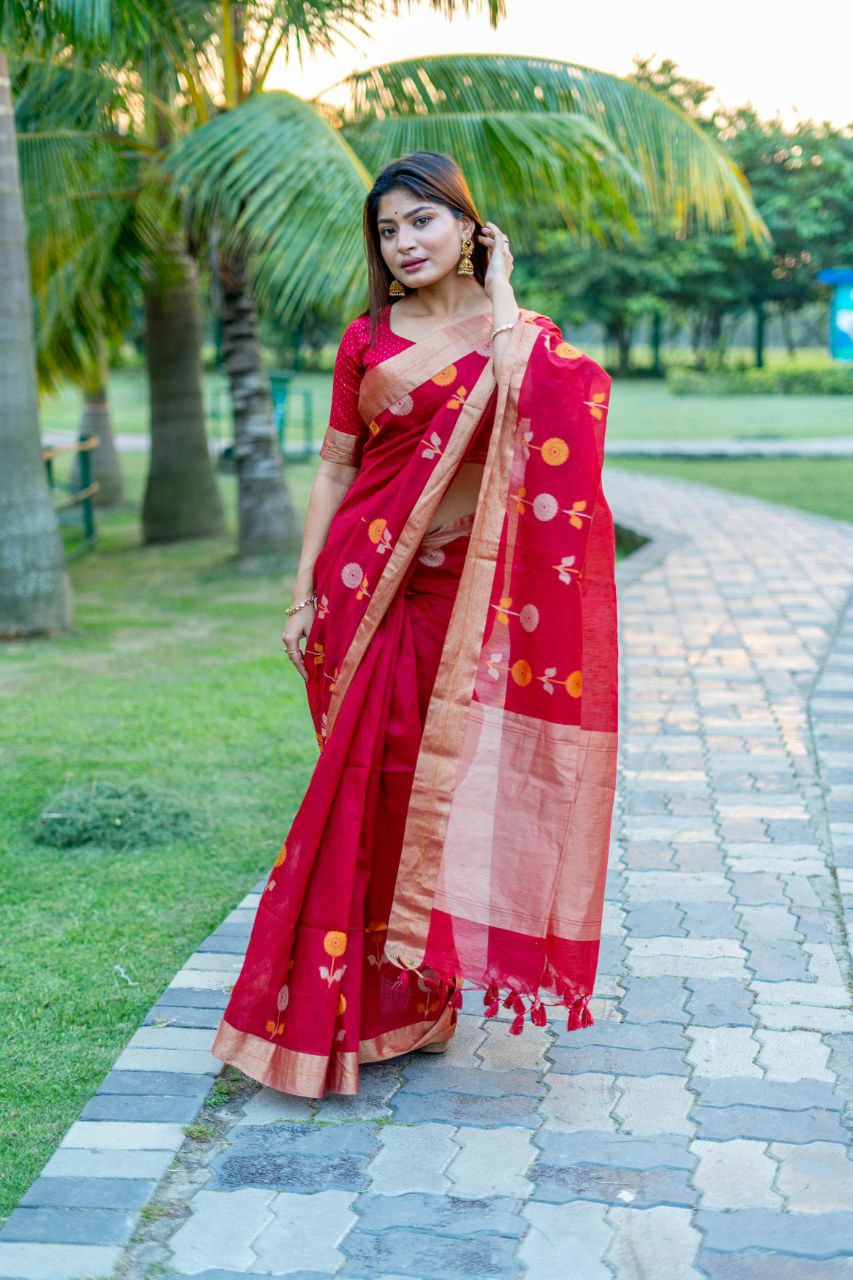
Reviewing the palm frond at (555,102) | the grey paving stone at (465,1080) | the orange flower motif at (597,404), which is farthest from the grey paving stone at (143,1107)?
the palm frond at (555,102)

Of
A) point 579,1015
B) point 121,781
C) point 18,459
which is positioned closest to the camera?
point 579,1015

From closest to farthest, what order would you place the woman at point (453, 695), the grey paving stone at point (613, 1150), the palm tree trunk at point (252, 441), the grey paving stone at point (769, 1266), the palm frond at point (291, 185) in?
the grey paving stone at point (769, 1266) → the grey paving stone at point (613, 1150) → the woman at point (453, 695) → the palm frond at point (291, 185) → the palm tree trunk at point (252, 441)

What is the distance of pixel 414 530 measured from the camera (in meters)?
2.80

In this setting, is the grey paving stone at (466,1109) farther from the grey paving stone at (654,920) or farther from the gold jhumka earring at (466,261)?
the gold jhumka earring at (466,261)

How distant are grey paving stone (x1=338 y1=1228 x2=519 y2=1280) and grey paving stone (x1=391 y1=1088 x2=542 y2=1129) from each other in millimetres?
385

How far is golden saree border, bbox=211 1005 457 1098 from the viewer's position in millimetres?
2789

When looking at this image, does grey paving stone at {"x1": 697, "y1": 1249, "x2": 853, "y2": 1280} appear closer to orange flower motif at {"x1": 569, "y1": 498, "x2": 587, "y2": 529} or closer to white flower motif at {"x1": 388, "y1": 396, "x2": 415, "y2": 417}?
orange flower motif at {"x1": 569, "y1": 498, "x2": 587, "y2": 529}

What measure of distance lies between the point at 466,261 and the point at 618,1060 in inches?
68.6

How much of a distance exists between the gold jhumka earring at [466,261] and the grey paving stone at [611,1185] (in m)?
1.76

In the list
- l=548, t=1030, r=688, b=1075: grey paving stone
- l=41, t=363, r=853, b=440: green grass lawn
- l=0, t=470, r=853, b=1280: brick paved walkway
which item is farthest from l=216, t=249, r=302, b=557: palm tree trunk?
l=41, t=363, r=853, b=440: green grass lawn

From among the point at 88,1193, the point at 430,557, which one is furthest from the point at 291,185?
the point at 88,1193

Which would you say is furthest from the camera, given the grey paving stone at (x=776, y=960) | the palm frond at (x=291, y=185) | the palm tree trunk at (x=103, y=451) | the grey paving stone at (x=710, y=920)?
the palm tree trunk at (x=103, y=451)

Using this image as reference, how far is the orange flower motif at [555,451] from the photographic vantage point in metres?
2.69

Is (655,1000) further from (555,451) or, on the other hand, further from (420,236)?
(420,236)
